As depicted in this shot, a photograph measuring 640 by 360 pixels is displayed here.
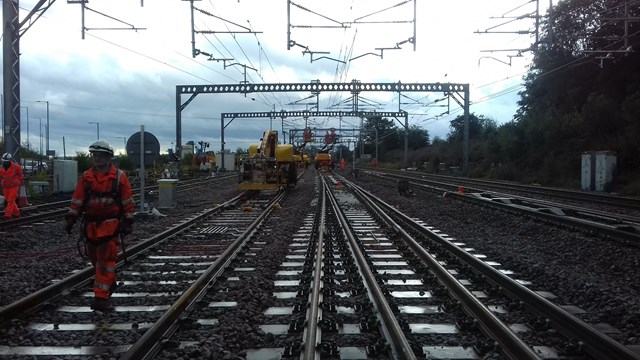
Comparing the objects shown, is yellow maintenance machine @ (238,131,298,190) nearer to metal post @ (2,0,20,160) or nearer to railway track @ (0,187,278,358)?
metal post @ (2,0,20,160)

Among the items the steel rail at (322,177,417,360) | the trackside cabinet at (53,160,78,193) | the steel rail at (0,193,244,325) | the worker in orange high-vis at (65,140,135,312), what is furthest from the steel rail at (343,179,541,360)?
the trackside cabinet at (53,160,78,193)

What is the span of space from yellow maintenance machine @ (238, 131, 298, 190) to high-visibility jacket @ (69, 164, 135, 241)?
19833 millimetres

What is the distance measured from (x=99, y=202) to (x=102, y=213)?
0.44ft

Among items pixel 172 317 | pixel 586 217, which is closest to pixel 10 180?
pixel 172 317

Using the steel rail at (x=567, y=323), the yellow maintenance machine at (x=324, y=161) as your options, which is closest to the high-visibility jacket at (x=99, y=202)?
the steel rail at (x=567, y=323)

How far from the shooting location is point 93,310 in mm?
6633

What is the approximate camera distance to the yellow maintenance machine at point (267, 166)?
2689 centimetres

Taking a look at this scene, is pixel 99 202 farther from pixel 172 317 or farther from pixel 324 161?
pixel 324 161

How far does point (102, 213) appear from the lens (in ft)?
22.1

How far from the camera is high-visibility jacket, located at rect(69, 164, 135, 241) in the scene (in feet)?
22.0

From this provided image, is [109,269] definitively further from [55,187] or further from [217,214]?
[55,187]

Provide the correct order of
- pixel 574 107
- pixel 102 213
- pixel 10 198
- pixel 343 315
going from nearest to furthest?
1. pixel 343 315
2. pixel 102 213
3. pixel 10 198
4. pixel 574 107

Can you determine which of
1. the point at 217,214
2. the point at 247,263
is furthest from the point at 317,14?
the point at 247,263

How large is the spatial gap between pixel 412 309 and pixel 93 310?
12.4ft
